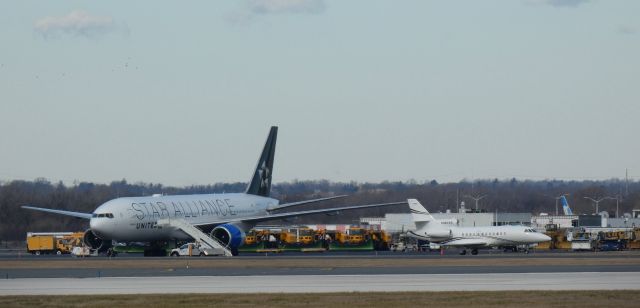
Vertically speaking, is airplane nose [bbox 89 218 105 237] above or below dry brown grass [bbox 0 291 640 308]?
above

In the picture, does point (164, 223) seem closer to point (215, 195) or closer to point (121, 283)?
point (215, 195)

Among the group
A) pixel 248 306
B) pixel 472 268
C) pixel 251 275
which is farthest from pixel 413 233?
pixel 248 306

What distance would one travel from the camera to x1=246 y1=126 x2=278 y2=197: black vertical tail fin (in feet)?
340

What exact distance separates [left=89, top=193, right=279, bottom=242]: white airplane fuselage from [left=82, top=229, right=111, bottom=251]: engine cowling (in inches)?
110

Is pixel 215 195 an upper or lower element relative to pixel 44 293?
upper

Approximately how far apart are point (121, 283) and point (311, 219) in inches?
5495

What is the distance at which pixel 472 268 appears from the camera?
59.2 metres

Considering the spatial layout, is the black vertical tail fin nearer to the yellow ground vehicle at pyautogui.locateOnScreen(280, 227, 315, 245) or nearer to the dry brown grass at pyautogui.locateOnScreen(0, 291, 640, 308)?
the yellow ground vehicle at pyautogui.locateOnScreen(280, 227, 315, 245)

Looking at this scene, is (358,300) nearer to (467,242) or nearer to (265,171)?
(467,242)

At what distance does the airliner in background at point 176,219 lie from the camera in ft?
288

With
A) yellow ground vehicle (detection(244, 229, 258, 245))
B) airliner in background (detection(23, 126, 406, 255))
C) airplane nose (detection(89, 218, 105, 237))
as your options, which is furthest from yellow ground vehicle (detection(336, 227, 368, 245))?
airplane nose (detection(89, 218, 105, 237))

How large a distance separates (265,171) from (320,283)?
194ft

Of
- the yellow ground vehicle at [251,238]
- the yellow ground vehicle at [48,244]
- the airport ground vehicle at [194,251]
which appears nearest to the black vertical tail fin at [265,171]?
the yellow ground vehicle at [251,238]

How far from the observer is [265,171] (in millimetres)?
104625
